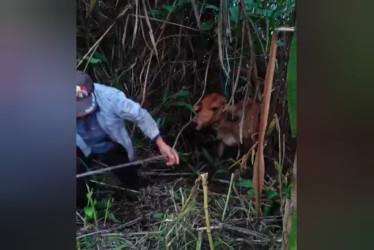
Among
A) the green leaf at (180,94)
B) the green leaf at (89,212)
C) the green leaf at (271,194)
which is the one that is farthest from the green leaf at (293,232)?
the green leaf at (89,212)

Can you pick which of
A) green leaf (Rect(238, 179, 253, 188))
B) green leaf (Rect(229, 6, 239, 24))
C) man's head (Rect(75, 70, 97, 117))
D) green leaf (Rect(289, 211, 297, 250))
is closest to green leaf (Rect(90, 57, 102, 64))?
man's head (Rect(75, 70, 97, 117))

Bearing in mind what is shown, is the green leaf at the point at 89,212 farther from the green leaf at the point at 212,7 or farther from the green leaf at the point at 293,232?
the green leaf at the point at 212,7

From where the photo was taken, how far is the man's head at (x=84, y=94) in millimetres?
2547

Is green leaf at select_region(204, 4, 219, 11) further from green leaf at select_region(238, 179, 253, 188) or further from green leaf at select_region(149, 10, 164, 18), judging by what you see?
green leaf at select_region(238, 179, 253, 188)

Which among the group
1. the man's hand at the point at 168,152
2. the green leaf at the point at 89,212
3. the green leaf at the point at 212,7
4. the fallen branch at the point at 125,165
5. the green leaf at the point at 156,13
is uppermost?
the green leaf at the point at 212,7

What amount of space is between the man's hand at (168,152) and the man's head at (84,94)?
0.39 metres

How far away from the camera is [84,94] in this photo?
256 centimetres

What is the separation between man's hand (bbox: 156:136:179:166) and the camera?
258 centimetres
